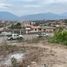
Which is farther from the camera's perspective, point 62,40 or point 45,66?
point 62,40

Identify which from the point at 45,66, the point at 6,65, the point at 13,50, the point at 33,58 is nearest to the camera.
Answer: the point at 45,66

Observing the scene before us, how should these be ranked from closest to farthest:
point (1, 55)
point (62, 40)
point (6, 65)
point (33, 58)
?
1. point (6, 65)
2. point (33, 58)
3. point (1, 55)
4. point (62, 40)

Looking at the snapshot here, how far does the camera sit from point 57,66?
961 cm

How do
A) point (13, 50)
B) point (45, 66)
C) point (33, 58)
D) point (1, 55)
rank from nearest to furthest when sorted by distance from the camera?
point (45, 66)
point (33, 58)
point (1, 55)
point (13, 50)

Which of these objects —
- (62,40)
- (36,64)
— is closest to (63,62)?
(36,64)

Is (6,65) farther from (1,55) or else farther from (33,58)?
(1,55)

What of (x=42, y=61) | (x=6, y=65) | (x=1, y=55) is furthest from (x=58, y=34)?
(x=6, y=65)

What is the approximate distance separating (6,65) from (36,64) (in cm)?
133

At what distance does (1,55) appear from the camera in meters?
12.9

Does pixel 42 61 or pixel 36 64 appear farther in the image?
pixel 42 61

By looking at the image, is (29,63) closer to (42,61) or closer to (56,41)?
(42,61)

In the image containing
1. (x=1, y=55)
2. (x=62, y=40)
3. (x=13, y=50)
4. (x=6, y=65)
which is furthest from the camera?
(x=62, y=40)

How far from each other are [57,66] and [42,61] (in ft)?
3.97

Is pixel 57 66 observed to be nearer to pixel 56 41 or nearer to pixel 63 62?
pixel 63 62
